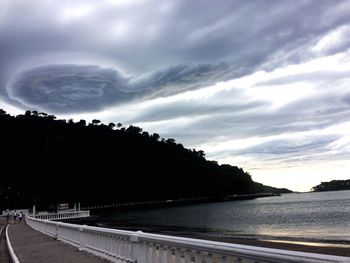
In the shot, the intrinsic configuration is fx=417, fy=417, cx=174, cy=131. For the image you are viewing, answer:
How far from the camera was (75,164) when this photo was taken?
443 feet

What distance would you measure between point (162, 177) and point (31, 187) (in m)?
89.3

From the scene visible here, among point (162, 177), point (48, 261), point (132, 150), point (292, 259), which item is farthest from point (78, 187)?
point (292, 259)

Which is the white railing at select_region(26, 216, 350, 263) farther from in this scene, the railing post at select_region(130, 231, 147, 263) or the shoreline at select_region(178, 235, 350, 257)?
the shoreline at select_region(178, 235, 350, 257)

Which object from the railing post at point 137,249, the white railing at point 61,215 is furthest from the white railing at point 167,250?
the white railing at point 61,215

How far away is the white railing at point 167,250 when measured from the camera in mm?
4254

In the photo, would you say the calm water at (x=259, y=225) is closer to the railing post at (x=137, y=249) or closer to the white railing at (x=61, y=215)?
the white railing at (x=61, y=215)

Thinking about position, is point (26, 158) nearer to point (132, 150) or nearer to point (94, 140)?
point (94, 140)

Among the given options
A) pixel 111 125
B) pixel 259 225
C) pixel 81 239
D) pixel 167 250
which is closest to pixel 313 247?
pixel 81 239

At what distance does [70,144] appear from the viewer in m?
133

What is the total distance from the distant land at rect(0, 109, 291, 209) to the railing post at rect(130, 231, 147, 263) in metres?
73.1

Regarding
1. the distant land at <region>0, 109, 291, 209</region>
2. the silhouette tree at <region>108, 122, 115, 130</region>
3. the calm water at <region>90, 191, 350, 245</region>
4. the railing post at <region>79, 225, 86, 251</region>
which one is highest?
the silhouette tree at <region>108, 122, 115, 130</region>

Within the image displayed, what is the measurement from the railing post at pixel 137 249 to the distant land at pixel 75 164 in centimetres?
7311

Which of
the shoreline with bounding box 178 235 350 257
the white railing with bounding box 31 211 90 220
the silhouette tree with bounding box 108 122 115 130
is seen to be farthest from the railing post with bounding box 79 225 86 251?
the silhouette tree with bounding box 108 122 115 130

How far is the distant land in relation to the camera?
359ft
